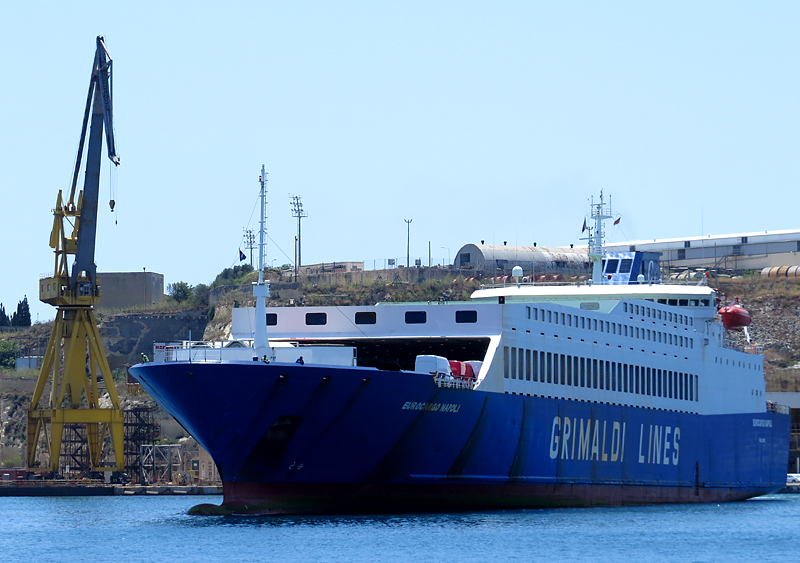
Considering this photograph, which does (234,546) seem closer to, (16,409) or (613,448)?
(613,448)

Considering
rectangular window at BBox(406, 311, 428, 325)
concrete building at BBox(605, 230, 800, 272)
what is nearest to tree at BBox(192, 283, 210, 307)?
concrete building at BBox(605, 230, 800, 272)

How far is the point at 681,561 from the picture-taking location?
3008cm

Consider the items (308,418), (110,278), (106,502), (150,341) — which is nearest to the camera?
(308,418)

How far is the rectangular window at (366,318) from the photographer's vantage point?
39.3 metres

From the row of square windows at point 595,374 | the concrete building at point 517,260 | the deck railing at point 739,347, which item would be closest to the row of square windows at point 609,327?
the row of square windows at point 595,374

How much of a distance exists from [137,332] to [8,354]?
1284cm

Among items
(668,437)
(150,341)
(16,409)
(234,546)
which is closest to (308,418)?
(234,546)

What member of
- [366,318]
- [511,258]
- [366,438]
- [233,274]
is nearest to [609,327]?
[366,318]

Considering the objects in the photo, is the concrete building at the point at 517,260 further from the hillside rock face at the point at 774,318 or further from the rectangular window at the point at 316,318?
the rectangular window at the point at 316,318

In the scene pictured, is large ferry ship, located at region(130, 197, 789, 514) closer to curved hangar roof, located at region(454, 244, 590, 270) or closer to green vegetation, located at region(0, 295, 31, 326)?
curved hangar roof, located at region(454, 244, 590, 270)

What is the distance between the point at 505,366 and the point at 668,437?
12.5m

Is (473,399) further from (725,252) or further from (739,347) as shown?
(725,252)

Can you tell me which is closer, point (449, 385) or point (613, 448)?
point (449, 385)

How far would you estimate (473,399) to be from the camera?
36.5 metres
